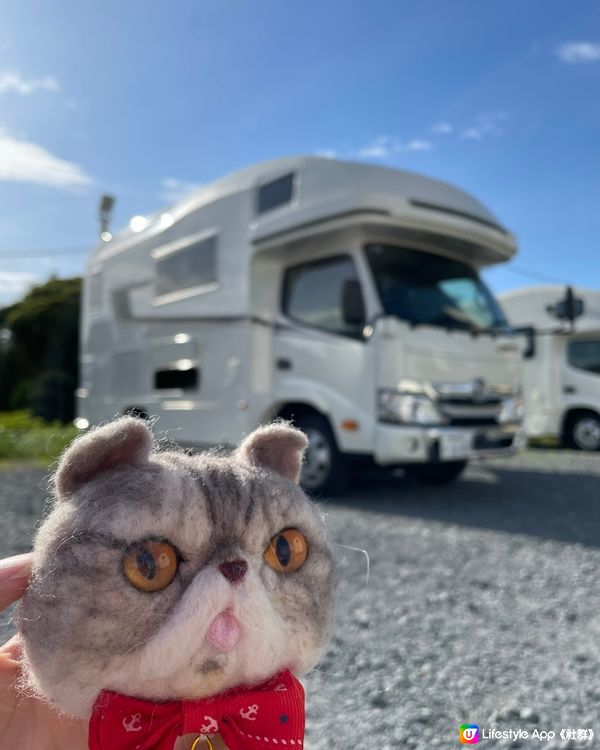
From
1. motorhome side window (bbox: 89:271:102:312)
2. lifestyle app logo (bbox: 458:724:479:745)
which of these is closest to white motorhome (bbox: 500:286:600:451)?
motorhome side window (bbox: 89:271:102:312)

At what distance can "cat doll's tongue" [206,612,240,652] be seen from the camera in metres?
0.76

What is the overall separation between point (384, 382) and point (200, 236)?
8.68 ft

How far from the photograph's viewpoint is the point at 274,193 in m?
5.83

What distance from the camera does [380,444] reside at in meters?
5.07

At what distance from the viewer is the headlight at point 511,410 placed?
5722 millimetres

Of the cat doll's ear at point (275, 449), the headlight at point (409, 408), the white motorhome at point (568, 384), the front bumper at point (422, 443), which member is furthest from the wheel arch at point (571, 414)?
the cat doll's ear at point (275, 449)

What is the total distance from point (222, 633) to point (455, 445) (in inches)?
179

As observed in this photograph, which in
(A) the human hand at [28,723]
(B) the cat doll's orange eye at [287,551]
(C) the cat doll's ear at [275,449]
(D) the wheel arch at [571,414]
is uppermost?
(C) the cat doll's ear at [275,449]

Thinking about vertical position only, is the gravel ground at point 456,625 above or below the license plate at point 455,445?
below

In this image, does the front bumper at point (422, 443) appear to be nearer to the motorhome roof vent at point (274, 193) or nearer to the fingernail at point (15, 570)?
the motorhome roof vent at point (274, 193)

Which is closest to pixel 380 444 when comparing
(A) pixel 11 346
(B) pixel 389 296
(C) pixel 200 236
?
(B) pixel 389 296

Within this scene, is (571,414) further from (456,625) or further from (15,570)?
(15,570)

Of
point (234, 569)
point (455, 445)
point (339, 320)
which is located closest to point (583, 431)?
point (455, 445)

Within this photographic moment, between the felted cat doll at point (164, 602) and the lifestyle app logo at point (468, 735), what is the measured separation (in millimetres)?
1089
